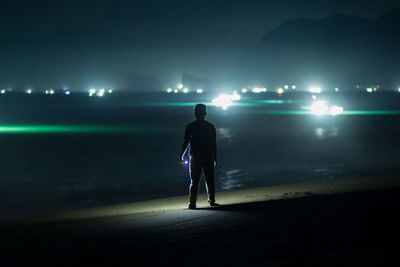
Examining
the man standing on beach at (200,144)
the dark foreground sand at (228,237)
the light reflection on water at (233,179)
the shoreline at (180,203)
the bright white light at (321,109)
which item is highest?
the man standing on beach at (200,144)

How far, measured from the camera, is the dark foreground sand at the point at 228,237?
237 inches

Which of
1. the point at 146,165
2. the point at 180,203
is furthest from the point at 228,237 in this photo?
the point at 146,165

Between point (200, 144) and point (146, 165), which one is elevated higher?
point (200, 144)

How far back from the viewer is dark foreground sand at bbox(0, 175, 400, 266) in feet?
19.8

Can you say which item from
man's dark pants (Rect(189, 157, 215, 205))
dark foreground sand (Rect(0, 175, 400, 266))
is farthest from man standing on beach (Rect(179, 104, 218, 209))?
dark foreground sand (Rect(0, 175, 400, 266))

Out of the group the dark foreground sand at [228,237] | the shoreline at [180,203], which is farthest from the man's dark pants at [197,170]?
the dark foreground sand at [228,237]

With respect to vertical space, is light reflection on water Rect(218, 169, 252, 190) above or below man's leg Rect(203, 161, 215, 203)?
below

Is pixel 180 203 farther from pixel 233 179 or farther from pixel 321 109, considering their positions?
pixel 321 109

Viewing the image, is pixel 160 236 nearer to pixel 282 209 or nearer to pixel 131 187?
pixel 282 209

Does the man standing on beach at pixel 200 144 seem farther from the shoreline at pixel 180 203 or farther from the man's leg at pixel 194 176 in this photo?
the shoreline at pixel 180 203

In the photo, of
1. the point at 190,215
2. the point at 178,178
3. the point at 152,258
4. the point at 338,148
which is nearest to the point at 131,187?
the point at 178,178

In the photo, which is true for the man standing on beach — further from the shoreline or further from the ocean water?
the ocean water

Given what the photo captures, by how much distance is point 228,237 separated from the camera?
23.2 feet

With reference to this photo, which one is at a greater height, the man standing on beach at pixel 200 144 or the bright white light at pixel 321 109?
the man standing on beach at pixel 200 144
